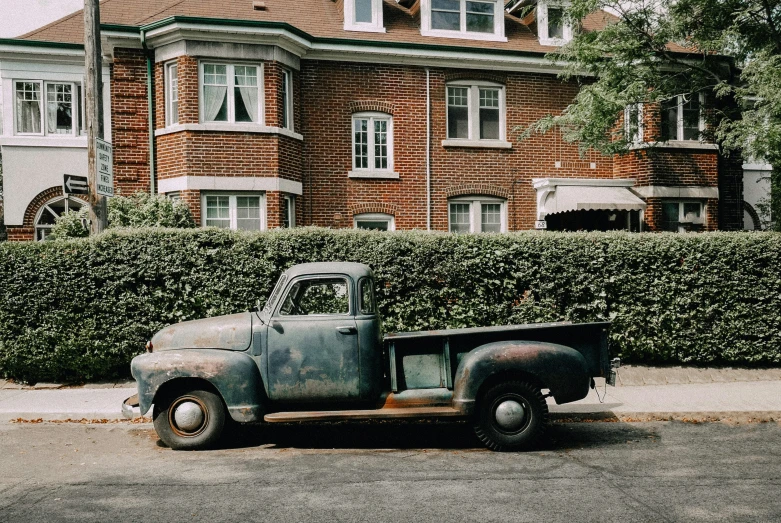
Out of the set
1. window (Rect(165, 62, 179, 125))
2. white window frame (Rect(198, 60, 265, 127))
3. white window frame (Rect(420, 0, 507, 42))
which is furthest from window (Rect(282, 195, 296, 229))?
white window frame (Rect(420, 0, 507, 42))

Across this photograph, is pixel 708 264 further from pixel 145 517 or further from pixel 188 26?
pixel 188 26

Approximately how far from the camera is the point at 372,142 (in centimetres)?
1791

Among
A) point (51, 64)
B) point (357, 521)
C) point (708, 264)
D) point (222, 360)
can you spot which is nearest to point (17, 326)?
point (222, 360)

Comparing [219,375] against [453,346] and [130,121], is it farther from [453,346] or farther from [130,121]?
[130,121]

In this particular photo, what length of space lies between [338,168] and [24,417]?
10265 mm

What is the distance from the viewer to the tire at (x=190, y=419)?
23.6ft

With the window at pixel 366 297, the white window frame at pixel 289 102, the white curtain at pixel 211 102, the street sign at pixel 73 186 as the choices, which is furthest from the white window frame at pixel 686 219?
the street sign at pixel 73 186

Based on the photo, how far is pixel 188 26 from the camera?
15.5 m

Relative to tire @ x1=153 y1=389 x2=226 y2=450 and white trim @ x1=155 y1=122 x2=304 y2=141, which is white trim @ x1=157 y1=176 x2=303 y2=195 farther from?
tire @ x1=153 y1=389 x2=226 y2=450

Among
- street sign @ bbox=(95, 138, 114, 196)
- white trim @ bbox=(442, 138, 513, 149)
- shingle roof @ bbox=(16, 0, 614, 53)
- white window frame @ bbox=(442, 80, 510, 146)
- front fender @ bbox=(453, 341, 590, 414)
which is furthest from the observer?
white window frame @ bbox=(442, 80, 510, 146)

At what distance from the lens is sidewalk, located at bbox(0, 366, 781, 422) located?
8.77 m

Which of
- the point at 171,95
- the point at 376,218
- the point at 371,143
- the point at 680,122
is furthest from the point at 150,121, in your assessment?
the point at 680,122

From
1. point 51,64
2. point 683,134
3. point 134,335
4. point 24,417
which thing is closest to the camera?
point 24,417

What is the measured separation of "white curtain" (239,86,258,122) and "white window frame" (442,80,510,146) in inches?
195
